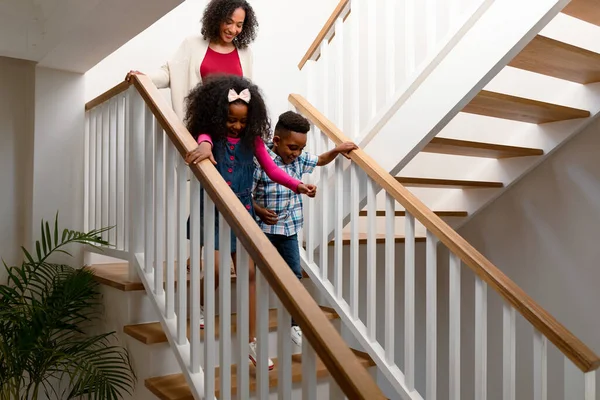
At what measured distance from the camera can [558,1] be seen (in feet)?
6.79

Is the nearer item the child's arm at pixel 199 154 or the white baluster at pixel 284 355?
the white baluster at pixel 284 355

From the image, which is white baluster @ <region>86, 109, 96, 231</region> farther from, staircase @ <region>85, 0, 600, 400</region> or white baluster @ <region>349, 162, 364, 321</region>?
white baluster @ <region>349, 162, 364, 321</region>

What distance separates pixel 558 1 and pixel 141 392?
7.49 feet

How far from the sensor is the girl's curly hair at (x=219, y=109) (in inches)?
83.4

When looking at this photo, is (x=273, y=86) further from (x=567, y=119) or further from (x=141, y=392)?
(x=141, y=392)

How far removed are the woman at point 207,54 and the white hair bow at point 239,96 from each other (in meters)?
0.62

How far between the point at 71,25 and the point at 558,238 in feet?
9.42

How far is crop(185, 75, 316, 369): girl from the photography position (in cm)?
212

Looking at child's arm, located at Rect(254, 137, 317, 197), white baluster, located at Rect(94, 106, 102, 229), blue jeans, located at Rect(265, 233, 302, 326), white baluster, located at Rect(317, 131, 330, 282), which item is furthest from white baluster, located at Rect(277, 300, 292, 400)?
white baluster, located at Rect(94, 106, 102, 229)

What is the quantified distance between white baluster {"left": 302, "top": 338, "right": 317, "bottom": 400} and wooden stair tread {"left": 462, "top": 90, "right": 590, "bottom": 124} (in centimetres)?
162

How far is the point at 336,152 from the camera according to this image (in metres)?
2.53

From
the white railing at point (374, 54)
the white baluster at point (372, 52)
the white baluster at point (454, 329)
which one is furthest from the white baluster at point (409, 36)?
the white baluster at point (454, 329)

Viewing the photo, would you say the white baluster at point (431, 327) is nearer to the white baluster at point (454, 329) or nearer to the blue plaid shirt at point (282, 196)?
the white baluster at point (454, 329)

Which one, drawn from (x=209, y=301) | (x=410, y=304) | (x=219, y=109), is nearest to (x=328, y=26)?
(x=219, y=109)
